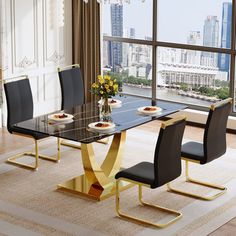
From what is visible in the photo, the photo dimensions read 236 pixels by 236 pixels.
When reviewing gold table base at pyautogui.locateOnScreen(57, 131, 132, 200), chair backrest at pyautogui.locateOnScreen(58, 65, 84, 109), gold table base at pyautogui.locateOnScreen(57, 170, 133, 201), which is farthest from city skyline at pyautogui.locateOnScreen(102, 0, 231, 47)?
gold table base at pyautogui.locateOnScreen(57, 170, 133, 201)

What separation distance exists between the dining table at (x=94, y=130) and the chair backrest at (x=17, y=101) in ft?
2.27

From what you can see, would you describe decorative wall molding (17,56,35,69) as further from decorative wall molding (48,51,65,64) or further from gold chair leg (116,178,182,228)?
gold chair leg (116,178,182,228)

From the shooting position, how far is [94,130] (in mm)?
6457

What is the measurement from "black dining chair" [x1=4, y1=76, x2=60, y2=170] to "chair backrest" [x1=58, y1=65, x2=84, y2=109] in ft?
1.89

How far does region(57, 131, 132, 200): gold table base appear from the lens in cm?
675

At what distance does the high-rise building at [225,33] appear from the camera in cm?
888

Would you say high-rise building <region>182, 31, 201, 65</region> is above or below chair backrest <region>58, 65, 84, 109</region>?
above

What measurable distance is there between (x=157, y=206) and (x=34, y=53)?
379 centimetres

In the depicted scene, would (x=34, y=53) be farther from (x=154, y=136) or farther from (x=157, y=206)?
(x=157, y=206)

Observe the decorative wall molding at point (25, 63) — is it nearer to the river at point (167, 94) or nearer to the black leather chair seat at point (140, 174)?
the river at point (167, 94)

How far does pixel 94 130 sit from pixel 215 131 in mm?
1194

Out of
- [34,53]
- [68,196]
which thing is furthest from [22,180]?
[34,53]

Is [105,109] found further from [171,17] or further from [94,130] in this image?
[171,17]

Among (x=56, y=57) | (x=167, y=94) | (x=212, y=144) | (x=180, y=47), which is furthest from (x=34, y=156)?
(x=180, y=47)
